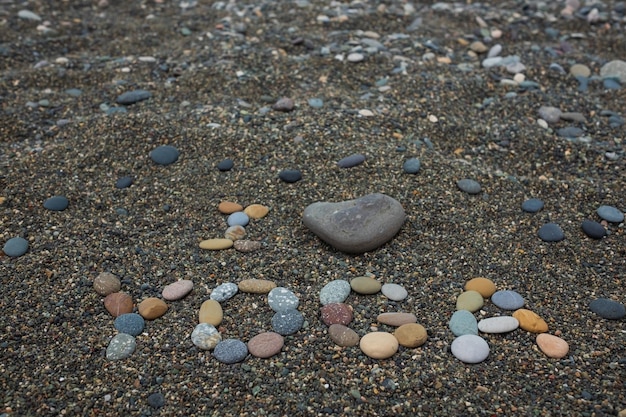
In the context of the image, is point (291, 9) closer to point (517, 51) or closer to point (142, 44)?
point (142, 44)

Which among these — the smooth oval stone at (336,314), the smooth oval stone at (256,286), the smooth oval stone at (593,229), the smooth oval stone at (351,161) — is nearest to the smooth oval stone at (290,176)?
the smooth oval stone at (351,161)

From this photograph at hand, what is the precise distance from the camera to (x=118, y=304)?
2.09 meters

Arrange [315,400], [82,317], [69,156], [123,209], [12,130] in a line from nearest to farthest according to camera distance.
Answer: [315,400], [82,317], [123,209], [69,156], [12,130]

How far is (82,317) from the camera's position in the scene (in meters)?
2.07

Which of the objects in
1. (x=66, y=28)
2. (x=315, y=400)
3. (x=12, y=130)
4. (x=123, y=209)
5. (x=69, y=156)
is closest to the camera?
(x=315, y=400)

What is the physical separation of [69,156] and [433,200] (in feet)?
5.29

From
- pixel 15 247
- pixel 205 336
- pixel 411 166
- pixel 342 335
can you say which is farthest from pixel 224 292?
pixel 411 166

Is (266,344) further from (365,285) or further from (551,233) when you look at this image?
(551,233)

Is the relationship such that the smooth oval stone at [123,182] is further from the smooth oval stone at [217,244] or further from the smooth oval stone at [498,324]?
the smooth oval stone at [498,324]

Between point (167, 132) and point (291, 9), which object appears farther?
point (291, 9)

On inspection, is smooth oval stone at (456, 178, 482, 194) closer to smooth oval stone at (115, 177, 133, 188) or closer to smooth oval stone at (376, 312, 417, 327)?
smooth oval stone at (376, 312, 417, 327)

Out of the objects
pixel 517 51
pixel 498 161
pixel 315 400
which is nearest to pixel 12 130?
pixel 315 400

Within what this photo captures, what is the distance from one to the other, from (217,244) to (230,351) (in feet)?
1.77

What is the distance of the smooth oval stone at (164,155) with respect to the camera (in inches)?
111
